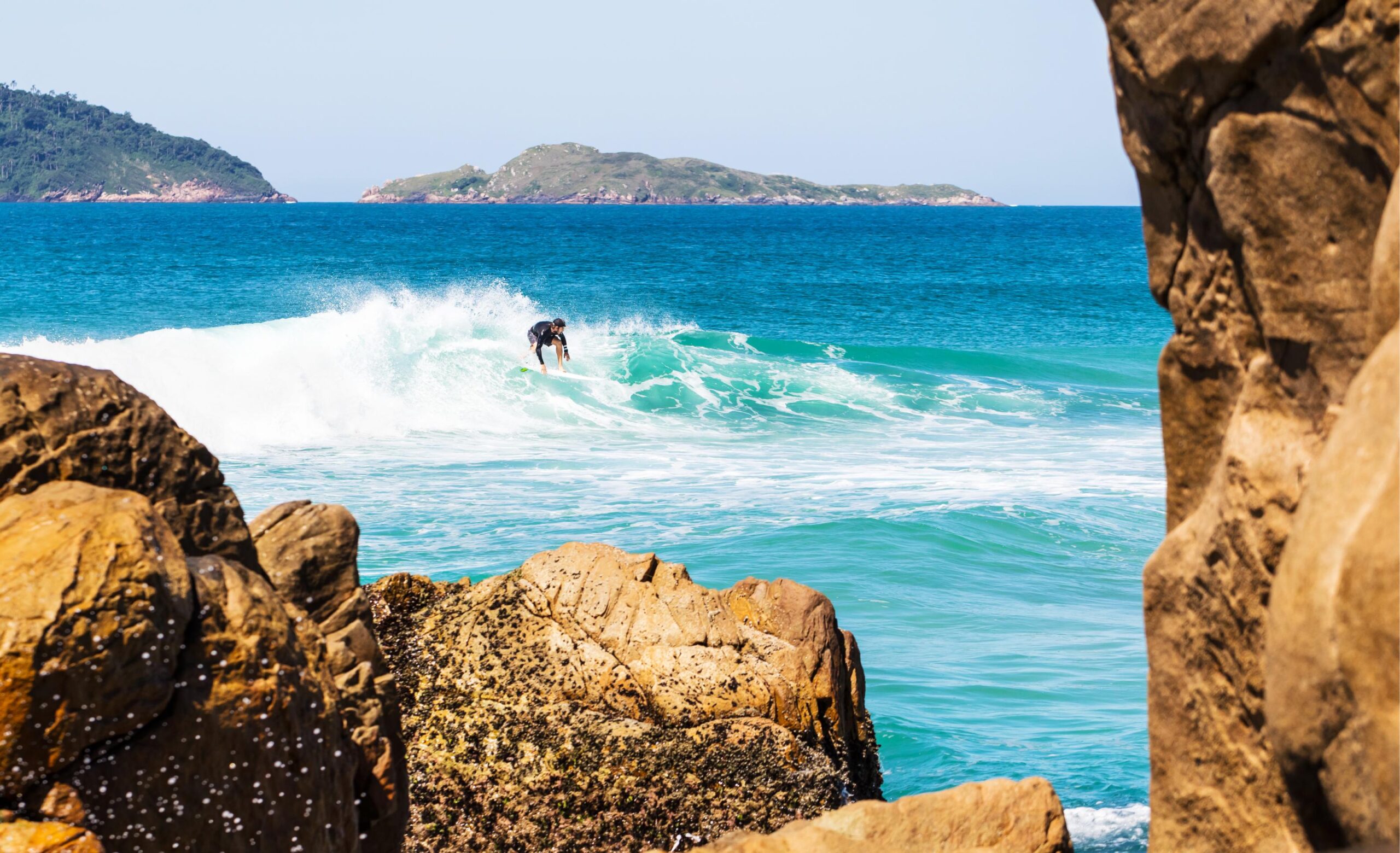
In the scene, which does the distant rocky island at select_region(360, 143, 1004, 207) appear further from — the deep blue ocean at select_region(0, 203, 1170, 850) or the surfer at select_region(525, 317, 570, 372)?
the surfer at select_region(525, 317, 570, 372)

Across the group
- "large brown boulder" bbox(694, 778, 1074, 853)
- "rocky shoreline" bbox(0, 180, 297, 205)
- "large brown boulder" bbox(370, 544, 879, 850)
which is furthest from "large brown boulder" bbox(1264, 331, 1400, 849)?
"rocky shoreline" bbox(0, 180, 297, 205)

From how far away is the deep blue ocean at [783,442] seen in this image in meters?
8.08

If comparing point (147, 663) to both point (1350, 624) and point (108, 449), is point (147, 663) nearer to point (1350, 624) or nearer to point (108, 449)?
point (108, 449)

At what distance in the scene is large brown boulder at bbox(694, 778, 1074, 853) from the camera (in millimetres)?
3650

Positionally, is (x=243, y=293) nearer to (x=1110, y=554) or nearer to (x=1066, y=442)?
(x=1066, y=442)

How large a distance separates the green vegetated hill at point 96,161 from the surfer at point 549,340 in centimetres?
14553

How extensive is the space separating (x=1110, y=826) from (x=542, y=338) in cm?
1590

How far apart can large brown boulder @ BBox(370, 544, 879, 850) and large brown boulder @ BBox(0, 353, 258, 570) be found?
1.93 metres

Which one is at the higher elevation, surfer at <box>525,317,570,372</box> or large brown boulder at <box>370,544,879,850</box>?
surfer at <box>525,317,570,372</box>

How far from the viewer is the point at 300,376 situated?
1897 centimetres

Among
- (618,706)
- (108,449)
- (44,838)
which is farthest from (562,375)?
(44,838)

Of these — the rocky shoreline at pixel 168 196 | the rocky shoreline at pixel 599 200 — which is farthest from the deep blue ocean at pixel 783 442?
the rocky shoreline at pixel 599 200

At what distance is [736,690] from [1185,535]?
2778 millimetres

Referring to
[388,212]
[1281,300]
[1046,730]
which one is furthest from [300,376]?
[388,212]
